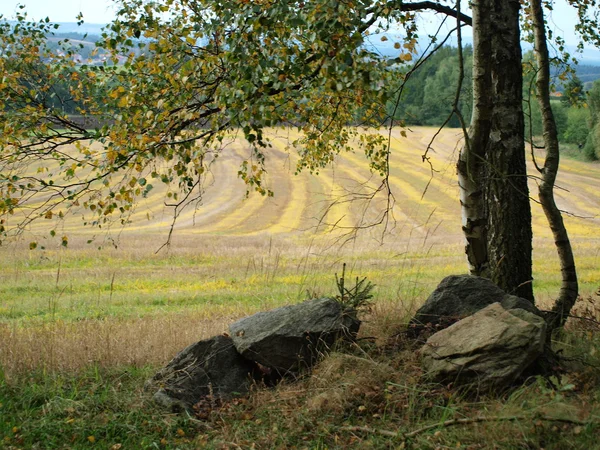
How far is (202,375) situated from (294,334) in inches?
34.8

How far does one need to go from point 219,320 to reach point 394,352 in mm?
4441

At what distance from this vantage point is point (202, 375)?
19.0 feet

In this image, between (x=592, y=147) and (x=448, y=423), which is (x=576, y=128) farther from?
(x=448, y=423)

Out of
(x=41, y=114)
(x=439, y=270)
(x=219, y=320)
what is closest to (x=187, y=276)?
(x=439, y=270)

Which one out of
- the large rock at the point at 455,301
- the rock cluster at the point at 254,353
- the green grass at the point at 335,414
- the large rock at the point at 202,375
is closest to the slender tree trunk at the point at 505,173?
the large rock at the point at 455,301

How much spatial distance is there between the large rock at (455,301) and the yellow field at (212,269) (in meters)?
0.56

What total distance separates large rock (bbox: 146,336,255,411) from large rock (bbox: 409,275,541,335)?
1653 millimetres

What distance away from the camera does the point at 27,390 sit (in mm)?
5844

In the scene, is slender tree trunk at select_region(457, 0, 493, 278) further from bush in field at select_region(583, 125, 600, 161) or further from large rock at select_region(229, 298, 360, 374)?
bush in field at select_region(583, 125, 600, 161)

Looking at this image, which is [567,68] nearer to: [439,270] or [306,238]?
[439,270]

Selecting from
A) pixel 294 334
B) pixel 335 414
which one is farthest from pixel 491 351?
pixel 294 334

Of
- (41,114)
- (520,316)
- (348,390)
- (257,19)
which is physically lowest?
(348,390)

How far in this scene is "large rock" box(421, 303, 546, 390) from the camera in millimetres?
5000

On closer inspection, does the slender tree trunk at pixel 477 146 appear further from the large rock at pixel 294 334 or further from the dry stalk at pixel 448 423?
the dry stalk at pixel 448 423
